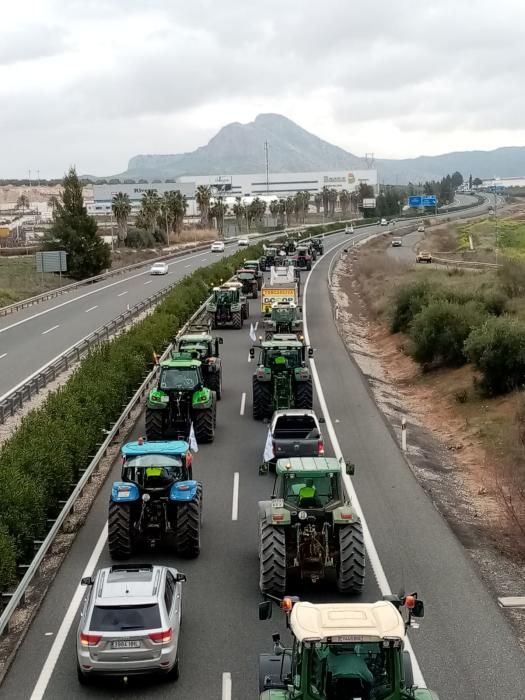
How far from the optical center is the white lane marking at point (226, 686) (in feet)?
41.0

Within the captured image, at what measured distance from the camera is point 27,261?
10012cm

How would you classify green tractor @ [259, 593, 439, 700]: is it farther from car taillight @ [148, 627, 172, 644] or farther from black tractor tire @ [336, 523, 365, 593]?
black tractor tire @ [336, 523, 365, 593]

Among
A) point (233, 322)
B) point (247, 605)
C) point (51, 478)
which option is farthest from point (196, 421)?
point (233, 322)

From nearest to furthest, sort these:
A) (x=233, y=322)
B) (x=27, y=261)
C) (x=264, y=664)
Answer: (x=264, y=664) → (x=233, y=322) → (x=27, y=261)

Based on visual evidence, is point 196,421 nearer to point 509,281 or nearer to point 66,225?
point 509,281

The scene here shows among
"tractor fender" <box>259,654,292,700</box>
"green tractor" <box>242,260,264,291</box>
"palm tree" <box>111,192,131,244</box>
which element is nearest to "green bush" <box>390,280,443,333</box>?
"green tractor" <box>242,260,264,291</box>

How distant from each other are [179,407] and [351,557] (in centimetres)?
1225

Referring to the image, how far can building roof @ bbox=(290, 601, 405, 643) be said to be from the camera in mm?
9062

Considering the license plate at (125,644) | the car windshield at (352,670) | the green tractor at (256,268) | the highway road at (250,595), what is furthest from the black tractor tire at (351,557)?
the green tractor at (256,268)

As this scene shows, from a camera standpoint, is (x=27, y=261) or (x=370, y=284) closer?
(x=370, y=284)

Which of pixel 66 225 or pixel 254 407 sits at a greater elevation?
pixel 66 225

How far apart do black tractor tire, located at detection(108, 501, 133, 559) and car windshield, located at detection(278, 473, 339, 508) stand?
120 inches

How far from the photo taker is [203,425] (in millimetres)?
26750

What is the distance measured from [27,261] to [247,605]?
3516 inches
